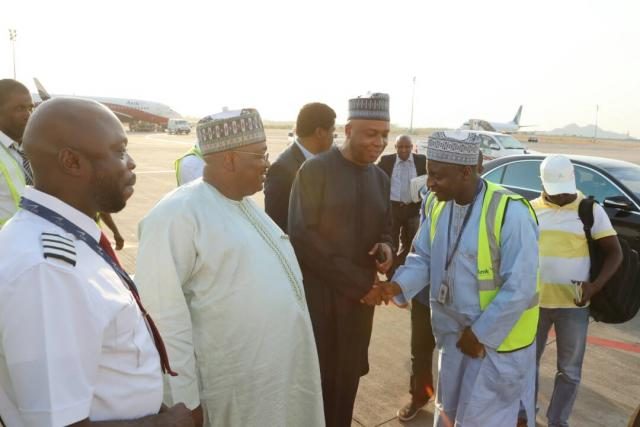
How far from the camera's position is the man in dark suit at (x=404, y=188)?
6723 millimetres

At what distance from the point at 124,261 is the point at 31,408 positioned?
6.26m

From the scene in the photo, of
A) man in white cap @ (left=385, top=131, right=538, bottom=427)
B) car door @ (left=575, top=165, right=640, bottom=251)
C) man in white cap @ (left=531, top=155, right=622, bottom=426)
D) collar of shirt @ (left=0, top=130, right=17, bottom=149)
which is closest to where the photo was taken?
man in white cap @ (left=385, top=131, right=538, bottom=427)

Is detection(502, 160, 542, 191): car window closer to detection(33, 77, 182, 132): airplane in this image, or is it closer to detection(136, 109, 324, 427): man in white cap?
detection(136, 109, 324, 427): man in white cap

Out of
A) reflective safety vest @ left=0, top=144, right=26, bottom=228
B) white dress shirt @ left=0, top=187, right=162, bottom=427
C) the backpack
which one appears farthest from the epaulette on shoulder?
the backpack

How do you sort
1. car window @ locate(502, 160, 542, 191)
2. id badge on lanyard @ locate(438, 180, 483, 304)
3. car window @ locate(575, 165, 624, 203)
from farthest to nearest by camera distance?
car window @ locate(502, 160, 542, 191), car window @ locate(575, 165, 624, 203), id badge on lanyard @ locate(438, 180, 483, 304)

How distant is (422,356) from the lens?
Result: 364 centimetres

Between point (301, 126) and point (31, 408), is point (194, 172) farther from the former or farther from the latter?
point (31, 408)

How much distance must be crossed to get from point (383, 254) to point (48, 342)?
7.41ft

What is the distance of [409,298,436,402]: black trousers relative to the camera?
3584mm

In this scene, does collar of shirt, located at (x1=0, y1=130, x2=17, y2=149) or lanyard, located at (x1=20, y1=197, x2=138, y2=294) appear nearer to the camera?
lanyard, located at (x1=20, y1=197, x2=138, y2=294)

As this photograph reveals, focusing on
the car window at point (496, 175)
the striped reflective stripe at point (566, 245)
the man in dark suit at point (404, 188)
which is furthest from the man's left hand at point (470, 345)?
the car window at point (496, 175)

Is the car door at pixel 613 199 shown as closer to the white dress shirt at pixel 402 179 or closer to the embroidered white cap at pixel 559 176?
the white dress shirt at pixel 402 179

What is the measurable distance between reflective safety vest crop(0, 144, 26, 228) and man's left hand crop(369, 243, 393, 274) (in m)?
2.48

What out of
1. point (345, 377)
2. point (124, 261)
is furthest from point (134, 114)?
point (345, 377)
